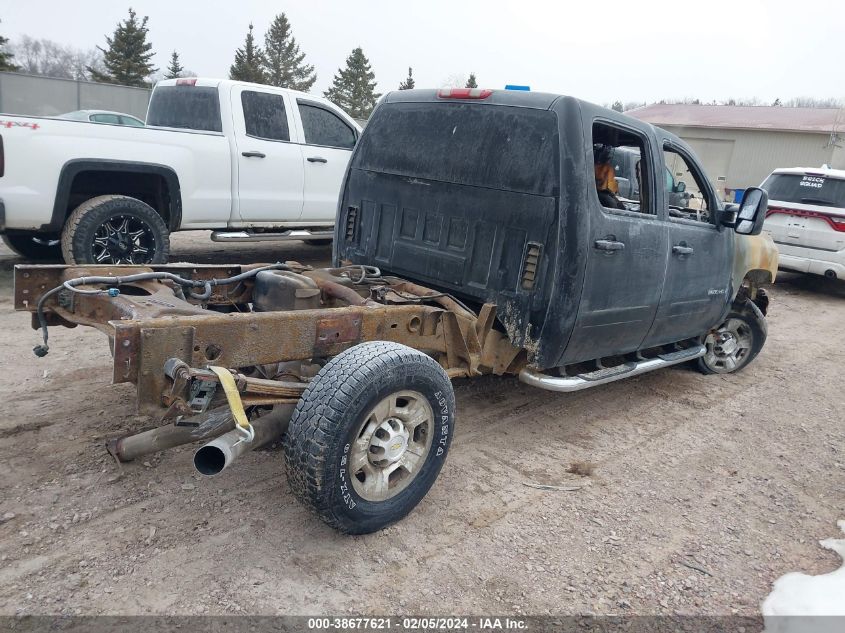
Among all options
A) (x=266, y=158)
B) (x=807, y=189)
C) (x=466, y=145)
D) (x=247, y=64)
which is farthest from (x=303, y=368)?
(x=247, y=64)

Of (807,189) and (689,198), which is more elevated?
(807,189)

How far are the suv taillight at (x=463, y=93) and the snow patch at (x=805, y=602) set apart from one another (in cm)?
306

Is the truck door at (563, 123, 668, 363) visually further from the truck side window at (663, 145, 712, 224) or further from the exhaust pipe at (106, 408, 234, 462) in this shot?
the exhaust pipe at (106, 408, 234, 462)

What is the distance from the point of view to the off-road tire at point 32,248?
7.30m

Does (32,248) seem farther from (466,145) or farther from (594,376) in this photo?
(594,376)

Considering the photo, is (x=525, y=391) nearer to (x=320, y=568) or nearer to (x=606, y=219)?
(x=606, y=219)

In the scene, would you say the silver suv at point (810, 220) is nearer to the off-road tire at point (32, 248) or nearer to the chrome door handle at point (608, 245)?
the chrome door handle at point (608, 245)

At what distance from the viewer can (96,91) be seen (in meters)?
22.9

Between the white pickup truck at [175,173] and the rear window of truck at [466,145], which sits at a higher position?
the rear window of truck at [466,145]

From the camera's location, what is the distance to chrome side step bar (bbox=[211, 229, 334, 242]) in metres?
7.45

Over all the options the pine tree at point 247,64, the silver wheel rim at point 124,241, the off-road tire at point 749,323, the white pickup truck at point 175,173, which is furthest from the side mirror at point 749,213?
the pine tree at point 247,64

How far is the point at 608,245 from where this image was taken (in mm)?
3869

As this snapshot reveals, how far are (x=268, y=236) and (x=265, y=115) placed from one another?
4.67ft

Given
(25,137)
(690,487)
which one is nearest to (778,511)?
(690,487)
